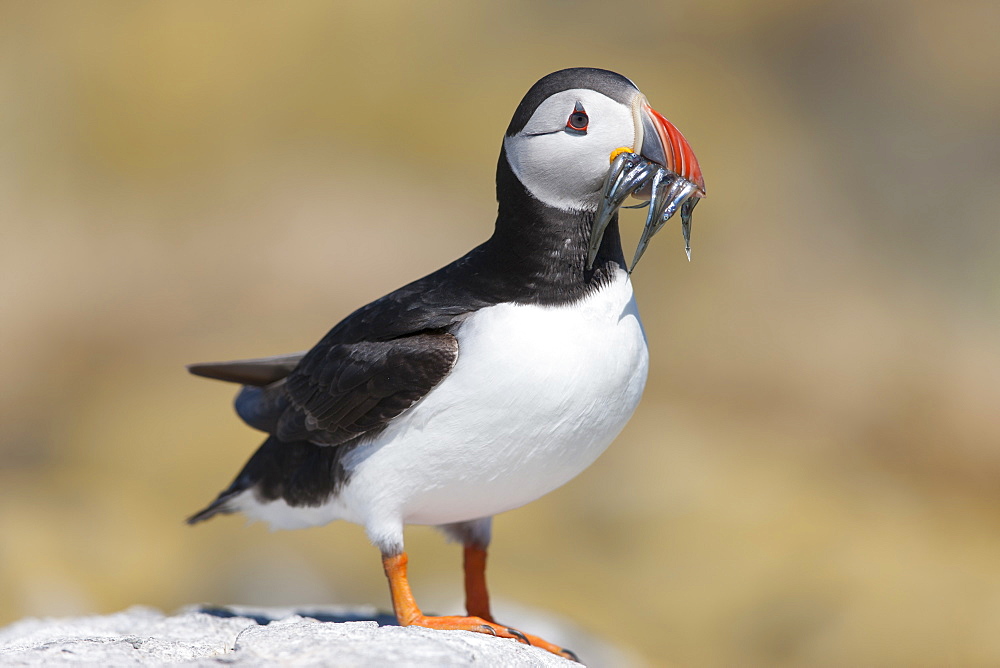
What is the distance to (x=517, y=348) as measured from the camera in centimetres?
355

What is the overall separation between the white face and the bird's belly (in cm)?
38

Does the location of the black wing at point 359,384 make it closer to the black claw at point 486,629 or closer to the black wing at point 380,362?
the black wing at point 380,362

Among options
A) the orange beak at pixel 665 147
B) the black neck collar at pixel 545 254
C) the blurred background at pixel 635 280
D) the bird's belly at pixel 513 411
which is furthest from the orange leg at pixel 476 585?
the blurred background at pixel 635 280

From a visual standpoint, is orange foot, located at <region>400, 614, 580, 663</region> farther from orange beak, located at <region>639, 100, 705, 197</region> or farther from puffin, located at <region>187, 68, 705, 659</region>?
orange beak, located at <region>639, 100, 705, 197</region>

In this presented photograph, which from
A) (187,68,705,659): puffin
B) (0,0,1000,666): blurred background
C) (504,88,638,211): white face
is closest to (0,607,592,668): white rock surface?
(187,68,705,659): puffin

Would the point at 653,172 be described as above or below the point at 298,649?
above

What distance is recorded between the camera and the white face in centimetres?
344

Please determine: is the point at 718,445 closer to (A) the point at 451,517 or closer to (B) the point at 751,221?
(B) the point at 751,221

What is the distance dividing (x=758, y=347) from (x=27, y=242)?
29.0ft

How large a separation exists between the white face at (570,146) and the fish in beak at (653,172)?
0.04 meters

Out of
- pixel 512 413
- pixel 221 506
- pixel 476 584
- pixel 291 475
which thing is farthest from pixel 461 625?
pixel 221 506

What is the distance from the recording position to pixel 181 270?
1268 centimetres

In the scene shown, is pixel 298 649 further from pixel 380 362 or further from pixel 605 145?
pixel 605 145

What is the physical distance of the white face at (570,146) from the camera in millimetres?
3438
